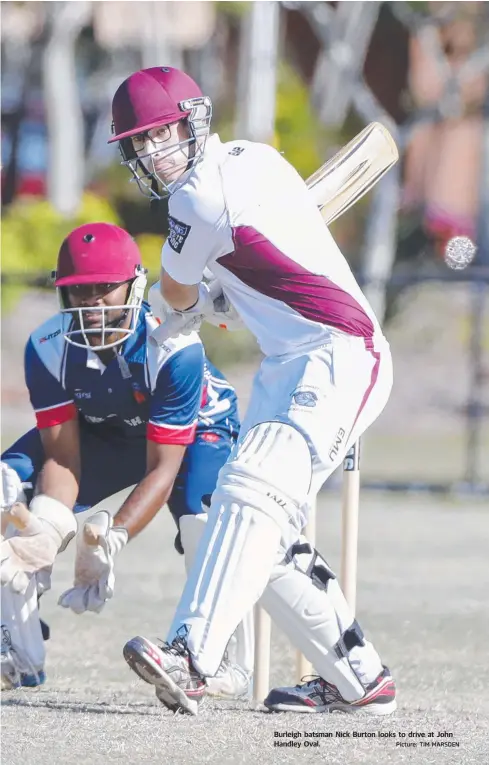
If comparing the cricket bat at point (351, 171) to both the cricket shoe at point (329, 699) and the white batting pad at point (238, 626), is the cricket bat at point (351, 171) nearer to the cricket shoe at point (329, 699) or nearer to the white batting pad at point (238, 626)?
the white batting pad at point (238, 626)

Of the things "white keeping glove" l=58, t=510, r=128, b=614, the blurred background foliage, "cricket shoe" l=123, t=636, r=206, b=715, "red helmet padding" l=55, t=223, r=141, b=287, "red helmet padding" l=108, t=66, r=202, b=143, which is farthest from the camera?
the blurred background foliage

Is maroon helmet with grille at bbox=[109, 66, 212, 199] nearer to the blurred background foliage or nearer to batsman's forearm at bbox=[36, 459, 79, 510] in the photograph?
batsman's forearm at bbox=[36, 459, 79, 510]

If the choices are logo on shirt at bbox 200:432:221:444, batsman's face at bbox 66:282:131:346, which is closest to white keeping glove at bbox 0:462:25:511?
batsman's face at bbox 66:282:131:346

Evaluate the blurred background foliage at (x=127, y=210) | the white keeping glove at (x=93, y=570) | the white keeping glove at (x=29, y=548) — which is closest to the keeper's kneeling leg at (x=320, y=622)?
the white keeping glove at (x=93, y=570)

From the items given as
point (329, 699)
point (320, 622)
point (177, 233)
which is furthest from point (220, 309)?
point (329, 699)

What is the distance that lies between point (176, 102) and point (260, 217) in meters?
0.44

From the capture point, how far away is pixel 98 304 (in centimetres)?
474

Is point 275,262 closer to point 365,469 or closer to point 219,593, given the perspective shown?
point 219,593

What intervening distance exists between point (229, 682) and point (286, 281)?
5.06ft

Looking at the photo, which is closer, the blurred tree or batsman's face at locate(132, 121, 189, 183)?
batsman's face at locate(132, 121, 189, 183)

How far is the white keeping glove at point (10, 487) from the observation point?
15.8 ft

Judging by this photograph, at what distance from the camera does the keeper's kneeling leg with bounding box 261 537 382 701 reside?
4.29m

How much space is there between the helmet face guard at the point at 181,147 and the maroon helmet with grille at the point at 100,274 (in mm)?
583

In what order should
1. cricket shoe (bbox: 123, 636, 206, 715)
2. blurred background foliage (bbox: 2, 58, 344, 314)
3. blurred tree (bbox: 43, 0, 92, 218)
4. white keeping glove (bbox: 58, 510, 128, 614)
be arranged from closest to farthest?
cricket shoe (bbox: 123, 636, 206, 715) → white keeping glove (bbox: 58, 510, 128, 614) → blurred background foliage (bbox: 2, 58, 344, 314) → blurred tree (bbox: 43, 0, 92, 218)
